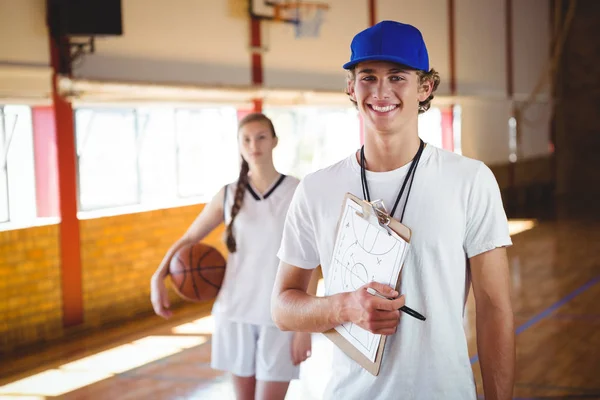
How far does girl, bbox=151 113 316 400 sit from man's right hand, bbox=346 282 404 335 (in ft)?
6.04

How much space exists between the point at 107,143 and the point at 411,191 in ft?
19.4

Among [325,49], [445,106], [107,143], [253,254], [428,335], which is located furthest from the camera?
[445,106]

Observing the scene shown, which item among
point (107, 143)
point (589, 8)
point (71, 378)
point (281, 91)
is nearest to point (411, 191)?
point (71, 378)

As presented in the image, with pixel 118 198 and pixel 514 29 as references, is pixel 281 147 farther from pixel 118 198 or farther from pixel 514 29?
pixel 514 29

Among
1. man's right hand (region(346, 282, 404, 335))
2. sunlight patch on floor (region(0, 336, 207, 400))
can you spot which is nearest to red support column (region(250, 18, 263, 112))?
sunlight patch on floor (region(0, 336, 207, 400))

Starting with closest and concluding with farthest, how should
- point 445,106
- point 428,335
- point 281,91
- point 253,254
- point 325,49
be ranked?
point 428,335 < point 253,254 < point 281,91 < point 325,49 < point 445,106

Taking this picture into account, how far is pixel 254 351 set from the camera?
3523 mm

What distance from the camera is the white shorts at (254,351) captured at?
3.46 metres

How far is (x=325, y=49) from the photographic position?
10.1m

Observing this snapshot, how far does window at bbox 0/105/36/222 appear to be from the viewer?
20.5ft

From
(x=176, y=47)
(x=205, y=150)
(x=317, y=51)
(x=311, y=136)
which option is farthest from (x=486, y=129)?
(x=176, y=47)

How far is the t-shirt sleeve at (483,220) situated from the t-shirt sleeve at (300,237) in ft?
1.23

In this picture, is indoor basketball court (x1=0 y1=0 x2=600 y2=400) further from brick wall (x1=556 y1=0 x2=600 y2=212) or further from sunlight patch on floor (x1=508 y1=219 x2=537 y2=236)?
brick wall (x1=556 y1=0 x2=600 y2=212)

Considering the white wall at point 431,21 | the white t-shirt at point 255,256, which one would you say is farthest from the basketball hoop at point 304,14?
the white t-shirt at point 255,256
